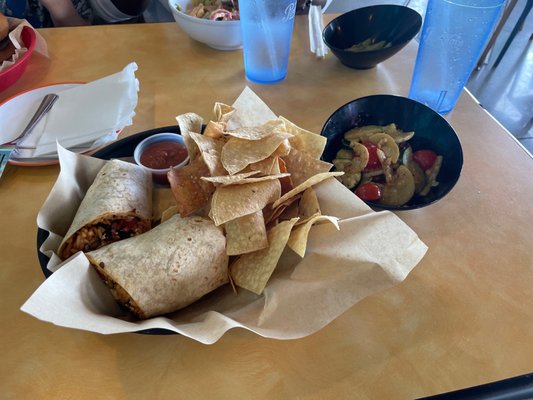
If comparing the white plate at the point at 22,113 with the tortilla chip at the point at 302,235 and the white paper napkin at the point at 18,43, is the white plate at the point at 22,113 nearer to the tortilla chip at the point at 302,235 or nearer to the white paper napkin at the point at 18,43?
the white paper napkin at the point at 18,43

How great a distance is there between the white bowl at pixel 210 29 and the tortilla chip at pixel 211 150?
25.5 inches

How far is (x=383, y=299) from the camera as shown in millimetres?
854

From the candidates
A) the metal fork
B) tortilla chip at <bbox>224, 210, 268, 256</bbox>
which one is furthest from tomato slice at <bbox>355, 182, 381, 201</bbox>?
the metal fork

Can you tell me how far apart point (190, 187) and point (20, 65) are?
3.11ft

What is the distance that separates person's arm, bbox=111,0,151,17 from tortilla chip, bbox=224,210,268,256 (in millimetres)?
1745

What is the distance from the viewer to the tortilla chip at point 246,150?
88 cm

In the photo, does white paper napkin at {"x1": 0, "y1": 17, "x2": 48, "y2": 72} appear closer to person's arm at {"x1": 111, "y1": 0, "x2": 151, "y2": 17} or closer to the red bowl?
the red bowl

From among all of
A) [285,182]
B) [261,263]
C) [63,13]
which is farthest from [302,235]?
[63,13]

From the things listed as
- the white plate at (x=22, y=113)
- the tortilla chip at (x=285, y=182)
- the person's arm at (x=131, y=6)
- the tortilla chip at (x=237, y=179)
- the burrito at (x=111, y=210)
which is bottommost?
the person's arm at (x=131, y=6)

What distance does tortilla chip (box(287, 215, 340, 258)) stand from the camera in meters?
0.78

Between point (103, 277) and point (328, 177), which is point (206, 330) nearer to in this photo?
point (103, 277)

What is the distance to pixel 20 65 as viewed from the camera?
53.9 inches

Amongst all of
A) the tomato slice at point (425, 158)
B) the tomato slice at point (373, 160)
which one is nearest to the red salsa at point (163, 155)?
the tomato slice at point (373, 160)

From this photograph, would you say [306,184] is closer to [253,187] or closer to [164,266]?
[253,187]
